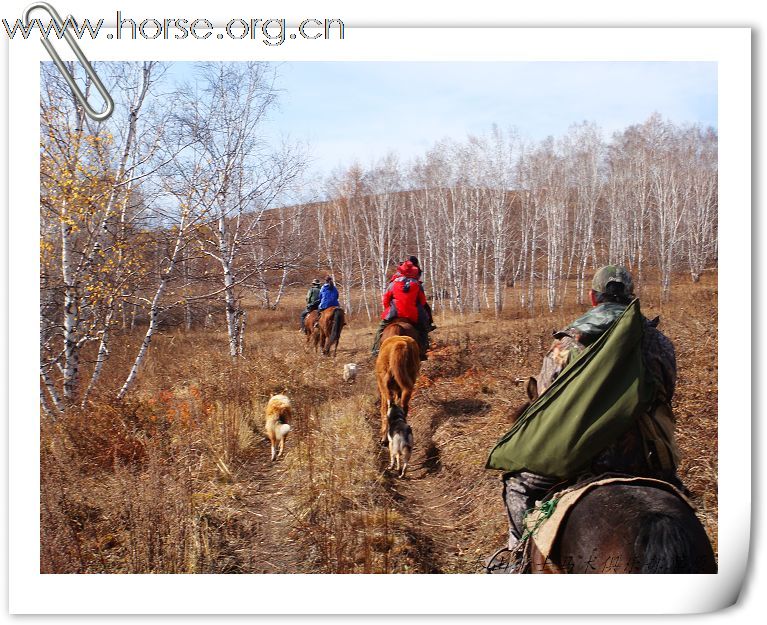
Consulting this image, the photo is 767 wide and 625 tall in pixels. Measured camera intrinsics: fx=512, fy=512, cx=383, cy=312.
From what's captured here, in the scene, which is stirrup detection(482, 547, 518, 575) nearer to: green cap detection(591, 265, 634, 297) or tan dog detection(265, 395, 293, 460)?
green cap detection(591, 265, 634, 297)

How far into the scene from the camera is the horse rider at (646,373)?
2809mm

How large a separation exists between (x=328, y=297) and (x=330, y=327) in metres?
0.89

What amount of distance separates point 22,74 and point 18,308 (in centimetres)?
172

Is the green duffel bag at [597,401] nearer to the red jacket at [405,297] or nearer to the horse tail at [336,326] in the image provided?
the red jacket at [405,297]

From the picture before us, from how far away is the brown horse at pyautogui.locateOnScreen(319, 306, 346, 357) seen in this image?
980cm

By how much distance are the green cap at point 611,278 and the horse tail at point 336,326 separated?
711 centimetres

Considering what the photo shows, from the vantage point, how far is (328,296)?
34.7 feet

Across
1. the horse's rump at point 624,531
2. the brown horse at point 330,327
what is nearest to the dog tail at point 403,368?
the horse's rump at point 624,531
